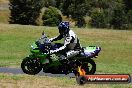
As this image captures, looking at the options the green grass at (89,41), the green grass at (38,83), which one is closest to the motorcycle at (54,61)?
the green grass at (38,83)

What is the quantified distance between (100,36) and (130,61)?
410 inches

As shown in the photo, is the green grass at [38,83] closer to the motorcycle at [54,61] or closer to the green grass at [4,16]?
the motorcycle at [54,61]

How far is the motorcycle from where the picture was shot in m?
15.0

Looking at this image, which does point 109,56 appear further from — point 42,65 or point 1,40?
point 42,65

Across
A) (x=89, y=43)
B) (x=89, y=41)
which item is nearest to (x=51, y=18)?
(x=89, y=41)

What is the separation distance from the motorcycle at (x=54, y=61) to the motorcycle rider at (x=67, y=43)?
14 centimetres

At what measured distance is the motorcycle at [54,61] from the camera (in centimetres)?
1498

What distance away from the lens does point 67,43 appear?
48.6 feet

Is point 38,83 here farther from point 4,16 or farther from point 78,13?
point 4,16

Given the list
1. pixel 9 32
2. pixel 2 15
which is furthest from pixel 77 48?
pixel 2 15

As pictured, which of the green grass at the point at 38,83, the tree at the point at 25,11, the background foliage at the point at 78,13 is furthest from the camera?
the background foliage at the point at 78,13

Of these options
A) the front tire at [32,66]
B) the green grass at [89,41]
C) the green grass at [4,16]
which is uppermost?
the front tire at [32,66]

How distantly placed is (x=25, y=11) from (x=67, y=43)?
192 feet

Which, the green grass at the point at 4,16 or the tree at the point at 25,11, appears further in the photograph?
the green grass at the point at 4,16
